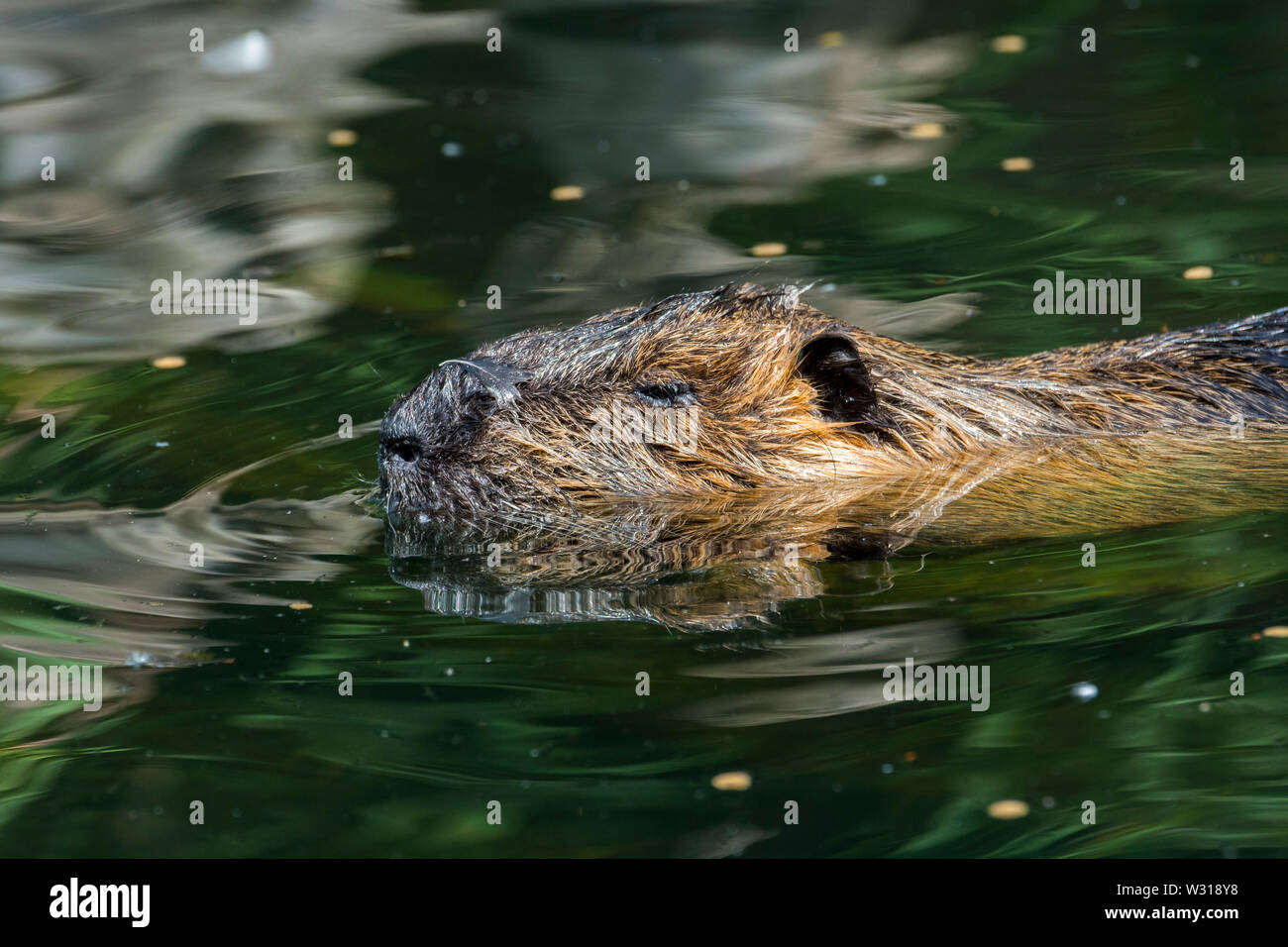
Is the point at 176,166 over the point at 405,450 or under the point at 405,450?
over

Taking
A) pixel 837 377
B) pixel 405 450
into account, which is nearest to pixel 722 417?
pixel 837 377

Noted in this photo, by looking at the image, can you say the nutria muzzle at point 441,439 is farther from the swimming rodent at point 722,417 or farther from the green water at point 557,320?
the green water at point 557,320

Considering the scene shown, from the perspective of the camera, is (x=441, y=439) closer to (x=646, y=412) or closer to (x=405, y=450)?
(x=405, y=450)

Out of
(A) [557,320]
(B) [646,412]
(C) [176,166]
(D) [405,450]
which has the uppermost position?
(C) [176,166]

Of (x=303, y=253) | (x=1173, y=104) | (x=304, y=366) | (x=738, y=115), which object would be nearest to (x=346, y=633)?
(x=304, y=366)

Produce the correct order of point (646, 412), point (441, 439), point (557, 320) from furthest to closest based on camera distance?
point (557, 320) → point (646, 412) → point (441, 439)

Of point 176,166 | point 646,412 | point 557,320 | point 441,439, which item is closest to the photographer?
Answer: point 441,439

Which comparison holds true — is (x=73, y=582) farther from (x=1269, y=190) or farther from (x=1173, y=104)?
(x=1173, y=104)
